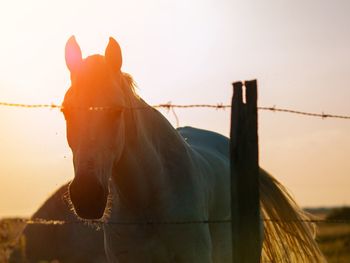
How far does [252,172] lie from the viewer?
4.00 metres

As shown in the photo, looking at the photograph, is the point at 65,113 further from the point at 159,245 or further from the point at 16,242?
the point at 16,242

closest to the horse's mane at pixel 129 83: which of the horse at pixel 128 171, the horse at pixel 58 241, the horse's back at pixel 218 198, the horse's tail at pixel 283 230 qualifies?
the horse at pixel 128 171

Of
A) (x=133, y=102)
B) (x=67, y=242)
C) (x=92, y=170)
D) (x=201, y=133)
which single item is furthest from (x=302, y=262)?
(x=67, y=242)

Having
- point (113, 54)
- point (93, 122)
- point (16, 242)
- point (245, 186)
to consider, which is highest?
point (113, 54)

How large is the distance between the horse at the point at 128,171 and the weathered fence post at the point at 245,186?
801 mm

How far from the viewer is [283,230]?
7.18 m

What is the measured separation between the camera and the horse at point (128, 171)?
15.4 feet

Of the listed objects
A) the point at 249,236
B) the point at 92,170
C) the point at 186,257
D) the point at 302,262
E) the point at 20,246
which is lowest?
the point at 20,246

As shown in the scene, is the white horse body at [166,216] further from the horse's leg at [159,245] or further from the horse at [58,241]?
the horse at [58,241]

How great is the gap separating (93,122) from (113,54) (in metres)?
0.81

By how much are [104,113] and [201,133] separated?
10.6 feet

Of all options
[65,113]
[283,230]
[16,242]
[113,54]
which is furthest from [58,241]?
[65,113]

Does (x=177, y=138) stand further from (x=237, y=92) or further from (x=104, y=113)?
(x=237, y=92)

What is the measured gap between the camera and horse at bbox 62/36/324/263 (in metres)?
4.71
